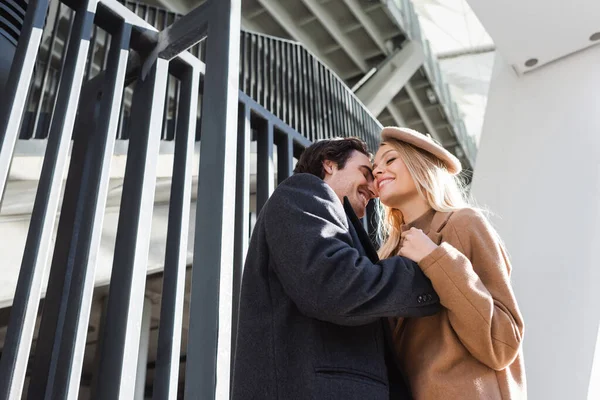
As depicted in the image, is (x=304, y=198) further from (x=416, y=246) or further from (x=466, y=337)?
(x=466, y=337)

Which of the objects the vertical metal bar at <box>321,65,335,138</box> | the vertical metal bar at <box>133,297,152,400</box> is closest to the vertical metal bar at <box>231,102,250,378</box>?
the vertical metal bar at <box>321,65,335,138</box>

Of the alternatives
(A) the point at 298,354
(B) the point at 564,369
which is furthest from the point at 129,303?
(B) the point at 564,369

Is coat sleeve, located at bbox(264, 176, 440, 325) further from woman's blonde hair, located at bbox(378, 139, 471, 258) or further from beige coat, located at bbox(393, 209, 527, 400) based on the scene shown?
woman's blonde hair, located at bbox(378, 139, 471, 258)

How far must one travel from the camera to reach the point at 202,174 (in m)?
1.51

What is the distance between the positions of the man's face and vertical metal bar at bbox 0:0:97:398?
85 cm

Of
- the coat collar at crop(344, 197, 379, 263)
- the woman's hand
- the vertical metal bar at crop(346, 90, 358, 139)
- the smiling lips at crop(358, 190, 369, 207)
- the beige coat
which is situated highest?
the vertical metal bar at crop(346, 90, 358, 139)

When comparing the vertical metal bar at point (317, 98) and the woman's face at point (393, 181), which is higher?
the vertical metal bar at point (317, 98)

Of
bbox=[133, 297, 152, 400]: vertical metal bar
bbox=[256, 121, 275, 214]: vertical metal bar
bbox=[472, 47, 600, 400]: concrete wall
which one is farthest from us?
bbox=[133, 297, 152, 400]: vertical metal bar

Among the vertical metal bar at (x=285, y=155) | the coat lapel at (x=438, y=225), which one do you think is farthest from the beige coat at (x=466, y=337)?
the vertical metal bar at (x=285, y=155)

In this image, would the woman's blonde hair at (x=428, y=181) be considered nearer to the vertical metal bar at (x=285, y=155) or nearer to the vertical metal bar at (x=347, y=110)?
the vertical metal bar at (x=285, y=155)

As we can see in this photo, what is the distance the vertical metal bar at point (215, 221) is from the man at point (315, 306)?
0.15m

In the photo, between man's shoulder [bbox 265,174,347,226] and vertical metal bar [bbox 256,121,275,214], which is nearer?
man's shoulder [bbox 265,174,347,226]

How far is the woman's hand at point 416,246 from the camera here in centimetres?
153

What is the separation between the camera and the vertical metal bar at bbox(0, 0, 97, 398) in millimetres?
1395
